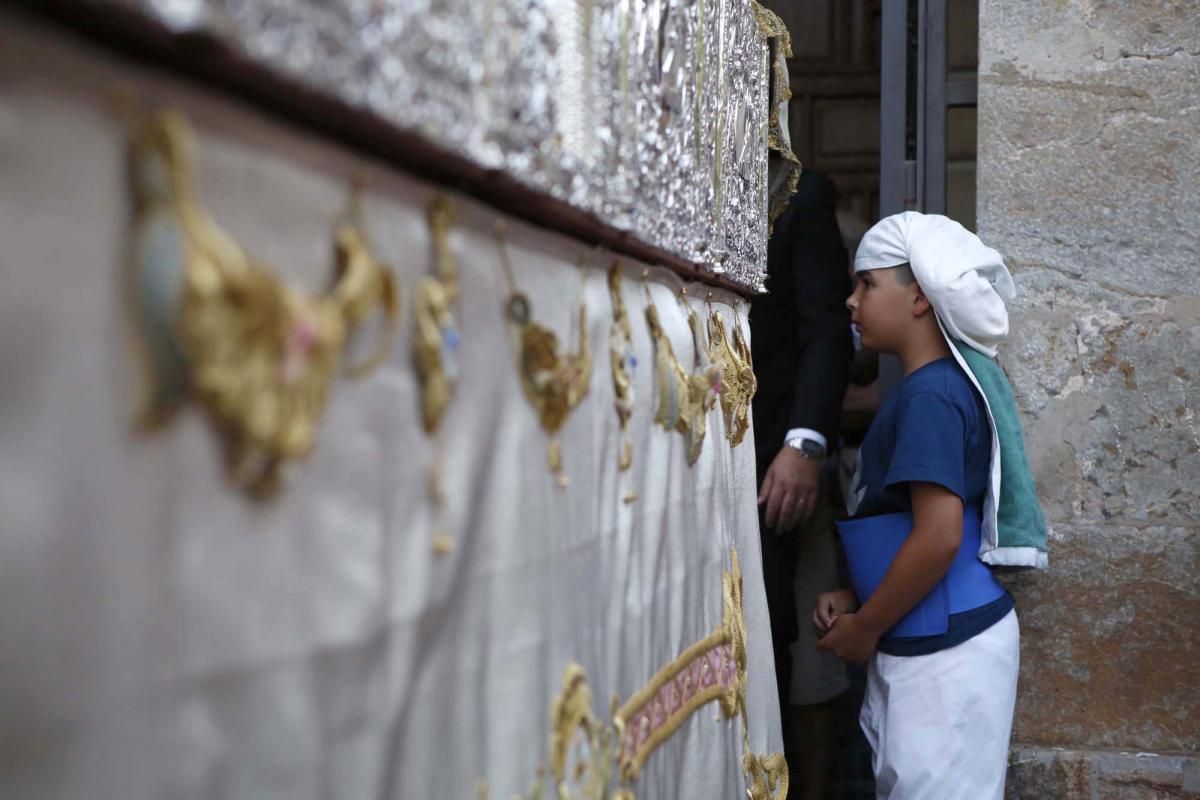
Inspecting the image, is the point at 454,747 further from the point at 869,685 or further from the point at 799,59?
the point at 799,59

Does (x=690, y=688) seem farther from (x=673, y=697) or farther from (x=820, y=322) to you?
(x=820, y=322)

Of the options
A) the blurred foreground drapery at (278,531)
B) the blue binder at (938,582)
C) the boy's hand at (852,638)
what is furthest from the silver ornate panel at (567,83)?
the boy's hand at (852,638)

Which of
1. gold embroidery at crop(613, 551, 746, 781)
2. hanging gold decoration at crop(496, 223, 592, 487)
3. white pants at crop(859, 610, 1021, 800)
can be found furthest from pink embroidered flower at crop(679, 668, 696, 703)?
white pants at crop(859, 610, 1021, 800)

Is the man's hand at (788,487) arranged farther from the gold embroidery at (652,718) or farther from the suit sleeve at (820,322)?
the gold embroidery at (652,718)

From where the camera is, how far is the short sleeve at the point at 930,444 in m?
1.87

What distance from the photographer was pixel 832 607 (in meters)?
2.12

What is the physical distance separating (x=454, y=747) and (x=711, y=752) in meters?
0.67

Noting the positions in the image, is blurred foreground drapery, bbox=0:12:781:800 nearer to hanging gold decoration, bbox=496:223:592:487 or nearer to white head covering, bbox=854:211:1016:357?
hanging gold decoration, bbox=496:223:592:487

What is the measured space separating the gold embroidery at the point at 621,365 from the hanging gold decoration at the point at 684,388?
3.7 inches

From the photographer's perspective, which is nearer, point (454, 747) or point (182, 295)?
point (182, 295)

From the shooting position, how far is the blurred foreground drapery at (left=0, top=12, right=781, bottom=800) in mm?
381

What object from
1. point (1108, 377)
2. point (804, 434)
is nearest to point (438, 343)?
point (804, 434)

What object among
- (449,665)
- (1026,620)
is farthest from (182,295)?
(1026,620)

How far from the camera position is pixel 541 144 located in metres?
0.75
